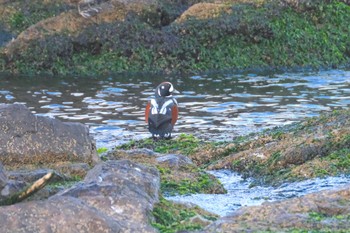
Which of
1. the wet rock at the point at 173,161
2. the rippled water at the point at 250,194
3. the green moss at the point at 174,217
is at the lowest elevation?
the rippled water at the point at 250,194

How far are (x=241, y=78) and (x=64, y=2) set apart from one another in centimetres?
828

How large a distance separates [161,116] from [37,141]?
5876 mm

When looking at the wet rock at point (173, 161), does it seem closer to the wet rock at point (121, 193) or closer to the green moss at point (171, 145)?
the green moss at point (171, 145)

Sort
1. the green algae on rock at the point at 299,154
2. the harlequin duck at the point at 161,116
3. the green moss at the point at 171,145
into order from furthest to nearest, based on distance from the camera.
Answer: the harlequin duck at the point at 161,116 → the green moss at the point at 171,145 → the green algae on rock at the point at 299,154

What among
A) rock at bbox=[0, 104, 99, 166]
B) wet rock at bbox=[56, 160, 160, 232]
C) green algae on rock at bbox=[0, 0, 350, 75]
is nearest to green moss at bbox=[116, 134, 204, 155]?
rock at bbox=[0, 104, 99, 166]

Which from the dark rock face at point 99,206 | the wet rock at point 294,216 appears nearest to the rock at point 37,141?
the dark rock face at point 99,206

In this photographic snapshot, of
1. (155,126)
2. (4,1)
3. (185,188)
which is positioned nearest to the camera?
(185,188)

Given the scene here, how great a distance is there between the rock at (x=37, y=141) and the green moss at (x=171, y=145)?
3234 mm

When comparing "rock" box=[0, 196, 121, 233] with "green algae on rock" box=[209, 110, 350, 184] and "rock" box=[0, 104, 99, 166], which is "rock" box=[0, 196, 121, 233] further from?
"green algae on rock" box=[209, 110, 350, 184]

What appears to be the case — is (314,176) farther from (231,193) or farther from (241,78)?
(241,78)

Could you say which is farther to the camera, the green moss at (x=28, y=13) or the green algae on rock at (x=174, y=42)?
the green moss at (x=28, y=13)

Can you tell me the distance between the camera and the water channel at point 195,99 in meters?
17.8

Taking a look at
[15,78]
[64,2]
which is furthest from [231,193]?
[64,2]

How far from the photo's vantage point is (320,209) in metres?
6.41
